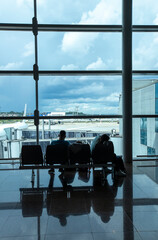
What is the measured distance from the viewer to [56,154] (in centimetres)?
446

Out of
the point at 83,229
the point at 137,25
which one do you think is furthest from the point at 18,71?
the point at 83,229

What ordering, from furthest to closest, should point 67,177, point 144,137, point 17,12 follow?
1. point 144,137
2. point 17,12
3. point 67,177

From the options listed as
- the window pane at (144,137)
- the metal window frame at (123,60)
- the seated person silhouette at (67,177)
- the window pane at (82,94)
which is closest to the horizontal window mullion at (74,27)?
the metal window frame at (123,60)

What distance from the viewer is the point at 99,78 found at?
633cm

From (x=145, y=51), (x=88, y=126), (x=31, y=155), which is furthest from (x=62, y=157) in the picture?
(x=145, y=51)

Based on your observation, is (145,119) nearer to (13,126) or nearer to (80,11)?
(80,11)

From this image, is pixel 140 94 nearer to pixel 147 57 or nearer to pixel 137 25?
pixel 147 57

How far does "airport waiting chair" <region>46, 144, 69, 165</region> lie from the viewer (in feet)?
14.5

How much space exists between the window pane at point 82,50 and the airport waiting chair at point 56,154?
2.64 m

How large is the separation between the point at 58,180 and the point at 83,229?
1915mm

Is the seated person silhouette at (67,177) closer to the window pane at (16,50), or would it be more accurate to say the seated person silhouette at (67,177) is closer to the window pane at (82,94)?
the window pane at (82,94)

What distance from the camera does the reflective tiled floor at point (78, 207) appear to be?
2.41m

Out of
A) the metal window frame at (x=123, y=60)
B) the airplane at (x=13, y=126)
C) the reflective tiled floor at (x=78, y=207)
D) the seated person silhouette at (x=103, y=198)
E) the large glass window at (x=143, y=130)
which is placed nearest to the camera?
the reflective tiled floor at (x=78, y=207)

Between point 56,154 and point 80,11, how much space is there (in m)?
→ 4.33
